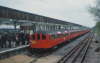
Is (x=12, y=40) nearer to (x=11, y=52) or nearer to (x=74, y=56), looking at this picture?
(x=11, y=52)

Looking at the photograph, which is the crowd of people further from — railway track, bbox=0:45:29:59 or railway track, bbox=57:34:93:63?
railway track, bbox=57:34:93:63

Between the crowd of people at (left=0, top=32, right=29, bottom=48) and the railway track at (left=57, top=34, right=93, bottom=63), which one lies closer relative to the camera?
the railway track at (left=57, top=34, right=93, bottom=63)

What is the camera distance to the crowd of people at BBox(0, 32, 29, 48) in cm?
2105

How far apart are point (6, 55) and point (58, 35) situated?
10.0 meters

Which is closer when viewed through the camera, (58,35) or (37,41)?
(37,41)

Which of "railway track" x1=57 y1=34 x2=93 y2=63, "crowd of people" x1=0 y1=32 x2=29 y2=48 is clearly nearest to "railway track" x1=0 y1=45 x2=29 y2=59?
"crowd of people" x1=0 y1=32 x2=29 y2=48

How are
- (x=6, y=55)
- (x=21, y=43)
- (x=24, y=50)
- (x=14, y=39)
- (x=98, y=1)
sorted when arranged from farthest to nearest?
(x=98, y=1) < (x=21, y=43) < (x=14, y=39) < (x=24, y=50) < (x=6, y=55)

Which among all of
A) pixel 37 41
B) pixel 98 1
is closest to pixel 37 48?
pixel 37 41

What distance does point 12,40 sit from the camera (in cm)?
2262

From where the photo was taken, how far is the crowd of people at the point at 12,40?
69.1 feet

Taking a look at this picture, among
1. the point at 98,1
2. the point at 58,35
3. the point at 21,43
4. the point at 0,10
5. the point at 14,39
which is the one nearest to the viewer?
the point at 0,10

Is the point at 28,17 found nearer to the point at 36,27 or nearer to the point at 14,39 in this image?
the point at 36,27

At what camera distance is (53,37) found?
23672 mm

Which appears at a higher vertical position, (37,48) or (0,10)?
(0,10)
